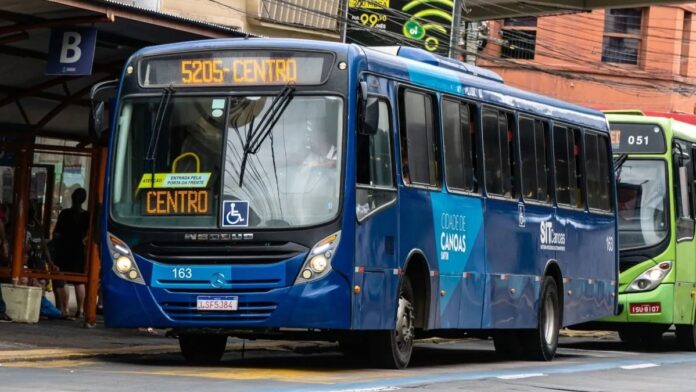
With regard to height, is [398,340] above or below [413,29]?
below

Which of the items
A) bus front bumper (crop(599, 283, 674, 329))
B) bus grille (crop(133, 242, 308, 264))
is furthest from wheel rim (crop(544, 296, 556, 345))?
bus grille (crop(133, 242, 308, 264))

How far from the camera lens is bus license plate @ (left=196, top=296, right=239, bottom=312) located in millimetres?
14258

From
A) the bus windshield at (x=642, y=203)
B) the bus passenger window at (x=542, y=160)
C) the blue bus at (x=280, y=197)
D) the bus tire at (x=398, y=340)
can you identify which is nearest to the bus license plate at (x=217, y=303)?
the blue bus at (x=280, y=197)

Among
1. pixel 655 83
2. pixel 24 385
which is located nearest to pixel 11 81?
pixel 24 385

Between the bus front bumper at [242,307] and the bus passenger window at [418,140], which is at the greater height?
the bus passenger window at [418,140]

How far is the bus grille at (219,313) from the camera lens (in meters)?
14.2

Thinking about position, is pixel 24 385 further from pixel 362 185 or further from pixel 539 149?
pixel 539 149

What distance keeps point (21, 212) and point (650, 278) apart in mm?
8577

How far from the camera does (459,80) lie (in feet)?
55.6

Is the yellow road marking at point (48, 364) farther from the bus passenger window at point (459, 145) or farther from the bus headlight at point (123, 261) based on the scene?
the bus passenger window at point (459, 145)

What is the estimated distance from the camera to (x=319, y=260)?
46.5 feet

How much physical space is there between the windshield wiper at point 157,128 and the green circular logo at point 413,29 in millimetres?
17983

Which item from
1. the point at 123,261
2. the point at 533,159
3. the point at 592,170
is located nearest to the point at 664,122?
the point at 592,170

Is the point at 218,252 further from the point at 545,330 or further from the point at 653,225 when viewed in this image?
the point at 653,225
